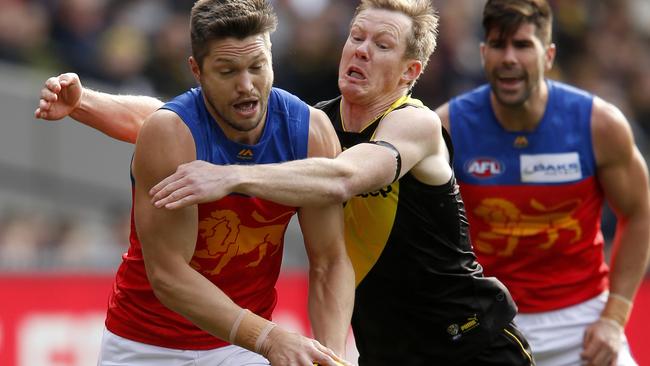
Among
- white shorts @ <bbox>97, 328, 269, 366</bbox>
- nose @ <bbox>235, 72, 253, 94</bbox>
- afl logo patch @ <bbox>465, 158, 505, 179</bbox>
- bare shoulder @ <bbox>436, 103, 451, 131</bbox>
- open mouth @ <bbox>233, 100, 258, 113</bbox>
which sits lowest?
white shorts @ <bbox>97, 328, 269, 366</bbox>

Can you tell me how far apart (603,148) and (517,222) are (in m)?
0.60

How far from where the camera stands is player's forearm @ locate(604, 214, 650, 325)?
6887 millimetres

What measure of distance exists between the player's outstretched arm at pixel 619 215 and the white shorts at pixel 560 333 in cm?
7

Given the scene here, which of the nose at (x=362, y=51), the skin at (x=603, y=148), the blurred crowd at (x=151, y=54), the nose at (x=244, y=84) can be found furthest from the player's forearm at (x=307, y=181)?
the blurred crowd at (x=151, y=54)

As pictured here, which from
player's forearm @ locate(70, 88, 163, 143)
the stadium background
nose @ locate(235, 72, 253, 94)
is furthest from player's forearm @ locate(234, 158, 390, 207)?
the stadium background

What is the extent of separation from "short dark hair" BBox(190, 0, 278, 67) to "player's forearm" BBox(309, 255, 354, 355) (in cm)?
102

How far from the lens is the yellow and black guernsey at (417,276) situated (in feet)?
18.3

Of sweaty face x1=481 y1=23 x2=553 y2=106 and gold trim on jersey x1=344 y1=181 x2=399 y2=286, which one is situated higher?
sweaty face x1=481 y1=23 x2=553 y2=106

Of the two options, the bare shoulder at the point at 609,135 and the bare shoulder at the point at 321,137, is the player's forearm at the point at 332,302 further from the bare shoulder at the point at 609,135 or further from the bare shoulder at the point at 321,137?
the bare shoulder at the point at 609,135

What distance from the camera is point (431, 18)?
5.77 m

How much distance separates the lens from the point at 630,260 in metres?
6.93

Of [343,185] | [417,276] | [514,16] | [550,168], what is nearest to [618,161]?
[550,168]

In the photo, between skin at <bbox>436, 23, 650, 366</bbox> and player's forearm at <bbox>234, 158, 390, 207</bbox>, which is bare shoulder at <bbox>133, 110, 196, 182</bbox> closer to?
player's forearm at <bbox>234, 158, 390, 207</bbox>

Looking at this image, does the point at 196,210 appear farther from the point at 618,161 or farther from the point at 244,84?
the point at 618,161
